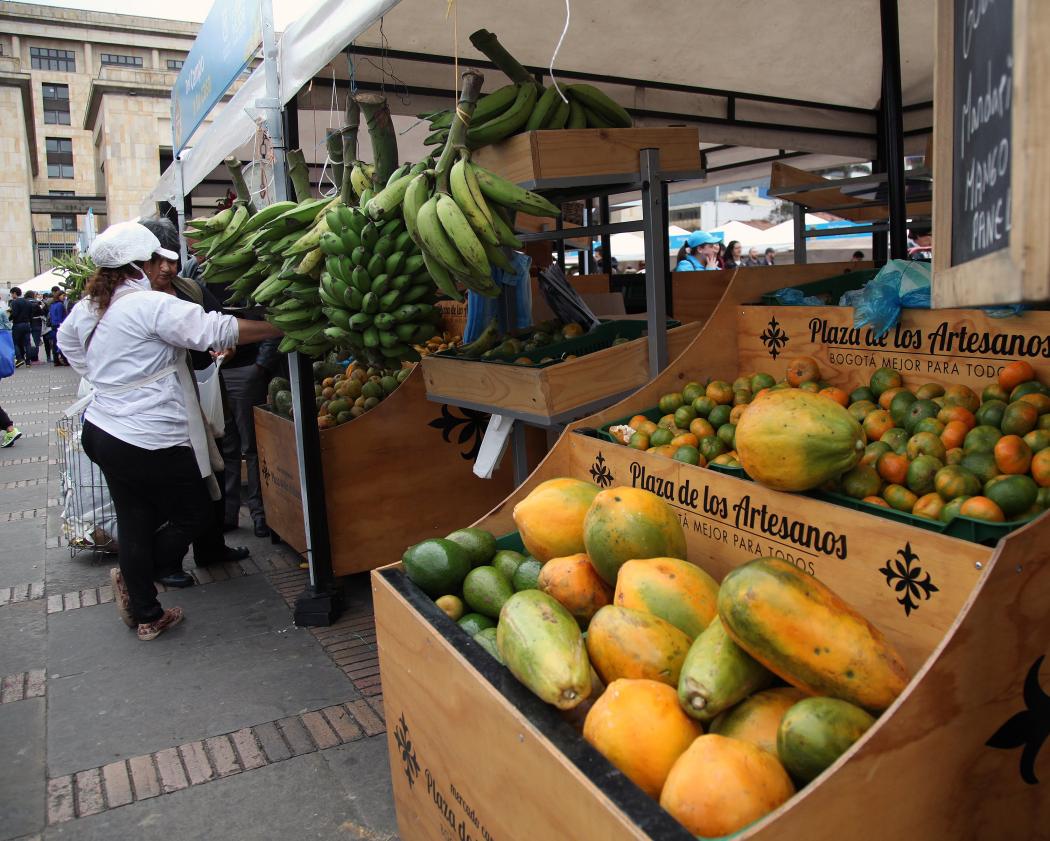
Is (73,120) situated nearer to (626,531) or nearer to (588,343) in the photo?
(588,343)

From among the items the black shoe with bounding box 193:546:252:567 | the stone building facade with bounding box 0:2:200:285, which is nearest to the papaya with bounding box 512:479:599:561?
the black shoe with bounding box 193:546:252:567

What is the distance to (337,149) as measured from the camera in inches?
158

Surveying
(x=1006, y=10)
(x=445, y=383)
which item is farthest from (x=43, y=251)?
(x=1006, y=10)

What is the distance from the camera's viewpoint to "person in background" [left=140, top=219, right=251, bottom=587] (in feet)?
14.5

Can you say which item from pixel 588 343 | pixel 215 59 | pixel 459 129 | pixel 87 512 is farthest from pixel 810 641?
pixel 87 512

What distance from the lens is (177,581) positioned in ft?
17.1

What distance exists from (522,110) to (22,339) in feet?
78.5

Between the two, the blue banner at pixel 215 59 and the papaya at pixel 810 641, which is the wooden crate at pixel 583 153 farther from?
the papaya at pixel 810 641

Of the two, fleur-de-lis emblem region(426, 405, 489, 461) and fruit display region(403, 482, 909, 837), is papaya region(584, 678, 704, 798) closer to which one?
fruit display region(403, 482, 909, 837)

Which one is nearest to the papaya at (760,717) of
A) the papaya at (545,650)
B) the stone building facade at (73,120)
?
the papaya at (545,650)

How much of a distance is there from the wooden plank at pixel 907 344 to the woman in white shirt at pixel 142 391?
2.32 meters

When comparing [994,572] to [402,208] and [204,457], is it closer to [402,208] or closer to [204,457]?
[402,208]

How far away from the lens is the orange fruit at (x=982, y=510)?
1.90m

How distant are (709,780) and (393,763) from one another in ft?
4.57
